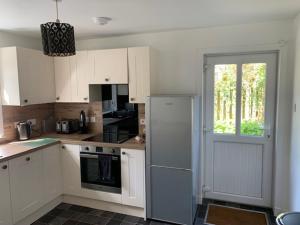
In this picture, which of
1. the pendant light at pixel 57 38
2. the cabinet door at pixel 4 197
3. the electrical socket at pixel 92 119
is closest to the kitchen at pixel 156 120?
the cabinet door at pixel 4 197

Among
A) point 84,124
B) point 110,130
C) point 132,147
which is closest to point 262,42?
point 132,147

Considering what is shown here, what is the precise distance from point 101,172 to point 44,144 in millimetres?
814

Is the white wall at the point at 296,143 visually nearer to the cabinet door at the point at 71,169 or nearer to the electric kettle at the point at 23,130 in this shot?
the cabinet door at the point at 71,169

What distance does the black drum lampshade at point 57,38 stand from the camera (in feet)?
5.57

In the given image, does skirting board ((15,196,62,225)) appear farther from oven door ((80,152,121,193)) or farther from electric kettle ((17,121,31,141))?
electric kettle ((17,121,31,141))

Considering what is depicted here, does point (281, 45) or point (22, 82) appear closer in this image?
point (281, 45)

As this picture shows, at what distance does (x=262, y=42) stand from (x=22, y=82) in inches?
119

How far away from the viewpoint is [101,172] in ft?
9.98

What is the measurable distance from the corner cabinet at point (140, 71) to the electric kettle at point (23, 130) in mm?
1513

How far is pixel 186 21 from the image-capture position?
2.69 m

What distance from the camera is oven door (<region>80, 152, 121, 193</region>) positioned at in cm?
298

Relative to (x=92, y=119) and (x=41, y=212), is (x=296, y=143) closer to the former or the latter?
(x=92, y=119)

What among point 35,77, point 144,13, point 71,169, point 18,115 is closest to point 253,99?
point 144,13

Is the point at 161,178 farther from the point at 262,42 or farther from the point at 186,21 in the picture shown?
the point at 262,42
